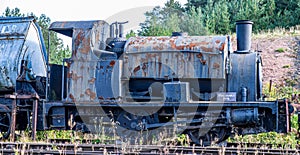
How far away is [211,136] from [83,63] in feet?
12.1

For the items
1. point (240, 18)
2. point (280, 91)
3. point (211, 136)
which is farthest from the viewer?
point (240, 18)

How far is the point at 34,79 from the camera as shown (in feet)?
40.4

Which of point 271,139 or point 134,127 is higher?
point 134,127

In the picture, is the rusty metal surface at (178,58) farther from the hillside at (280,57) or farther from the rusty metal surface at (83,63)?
the hillside at (280,57)

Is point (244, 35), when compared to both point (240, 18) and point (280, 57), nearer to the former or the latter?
point (280, 57)

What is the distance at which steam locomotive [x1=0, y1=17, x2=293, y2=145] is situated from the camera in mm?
10289

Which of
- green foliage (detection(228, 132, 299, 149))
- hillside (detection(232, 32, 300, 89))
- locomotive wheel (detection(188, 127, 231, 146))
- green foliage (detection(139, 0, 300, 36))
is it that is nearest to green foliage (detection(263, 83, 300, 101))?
hillside (detection(232, 32, 300, 89))

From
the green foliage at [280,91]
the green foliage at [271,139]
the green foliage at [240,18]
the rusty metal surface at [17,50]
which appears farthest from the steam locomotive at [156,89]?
the green foliage at [240,18]

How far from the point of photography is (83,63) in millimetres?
10945

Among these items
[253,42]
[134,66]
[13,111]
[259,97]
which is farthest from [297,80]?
[13,111]

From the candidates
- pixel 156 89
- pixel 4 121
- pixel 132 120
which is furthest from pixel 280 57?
pixel 4 121

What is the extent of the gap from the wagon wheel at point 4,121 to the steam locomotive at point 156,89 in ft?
0.12

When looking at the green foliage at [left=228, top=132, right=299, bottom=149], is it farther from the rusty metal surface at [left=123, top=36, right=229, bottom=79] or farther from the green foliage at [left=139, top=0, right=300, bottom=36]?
the green foliage at [left=139, top=0, right=300, bottom=36]

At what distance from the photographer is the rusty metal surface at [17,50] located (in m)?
12.1
